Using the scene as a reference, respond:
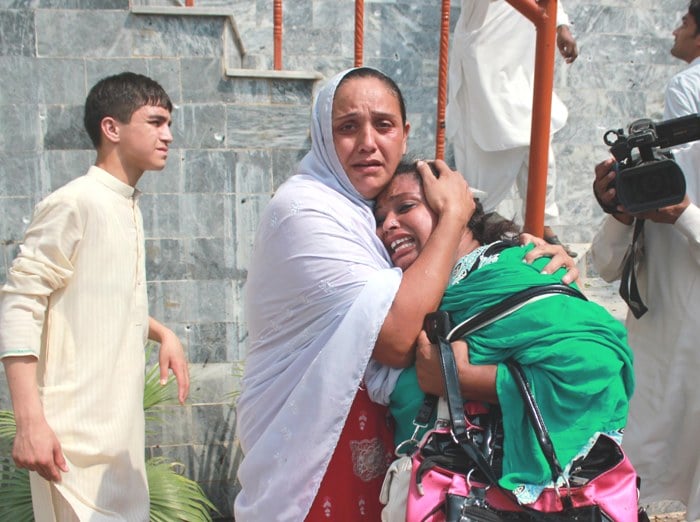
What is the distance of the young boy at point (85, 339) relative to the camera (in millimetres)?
2229

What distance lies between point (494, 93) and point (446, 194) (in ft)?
10.6

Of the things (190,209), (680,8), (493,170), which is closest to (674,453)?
(493,170)

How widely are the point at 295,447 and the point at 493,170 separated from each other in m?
3.56

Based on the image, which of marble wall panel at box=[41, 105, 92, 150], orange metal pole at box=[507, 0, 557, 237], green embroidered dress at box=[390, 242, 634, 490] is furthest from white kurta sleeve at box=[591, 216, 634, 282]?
marble wall panel at box=[41, 105, 92, 150]

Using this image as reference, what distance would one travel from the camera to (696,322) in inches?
115

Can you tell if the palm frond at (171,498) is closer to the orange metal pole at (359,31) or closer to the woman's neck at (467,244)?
the woman's neck at (467,244)

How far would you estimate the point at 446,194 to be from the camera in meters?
1.70

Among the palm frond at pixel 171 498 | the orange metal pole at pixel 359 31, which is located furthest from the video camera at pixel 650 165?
the palm frond at pixel 171 498

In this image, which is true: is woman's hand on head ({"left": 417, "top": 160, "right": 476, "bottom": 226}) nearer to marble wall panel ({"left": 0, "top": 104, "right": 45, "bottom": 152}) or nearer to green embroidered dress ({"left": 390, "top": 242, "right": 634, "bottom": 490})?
green embroidered dress ({"left": 390, "top": 242, "right": 634, "bottom": 490})

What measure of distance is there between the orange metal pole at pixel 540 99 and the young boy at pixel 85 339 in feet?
4.80

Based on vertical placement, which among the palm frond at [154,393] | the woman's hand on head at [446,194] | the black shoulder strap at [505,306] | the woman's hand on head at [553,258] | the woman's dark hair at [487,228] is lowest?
the palm frond at [154,393]

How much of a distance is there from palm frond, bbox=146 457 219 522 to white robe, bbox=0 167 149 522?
2.08ft

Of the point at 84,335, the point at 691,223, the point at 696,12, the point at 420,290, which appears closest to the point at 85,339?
the point at 84,335

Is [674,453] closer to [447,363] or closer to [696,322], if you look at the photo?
[696,322]
